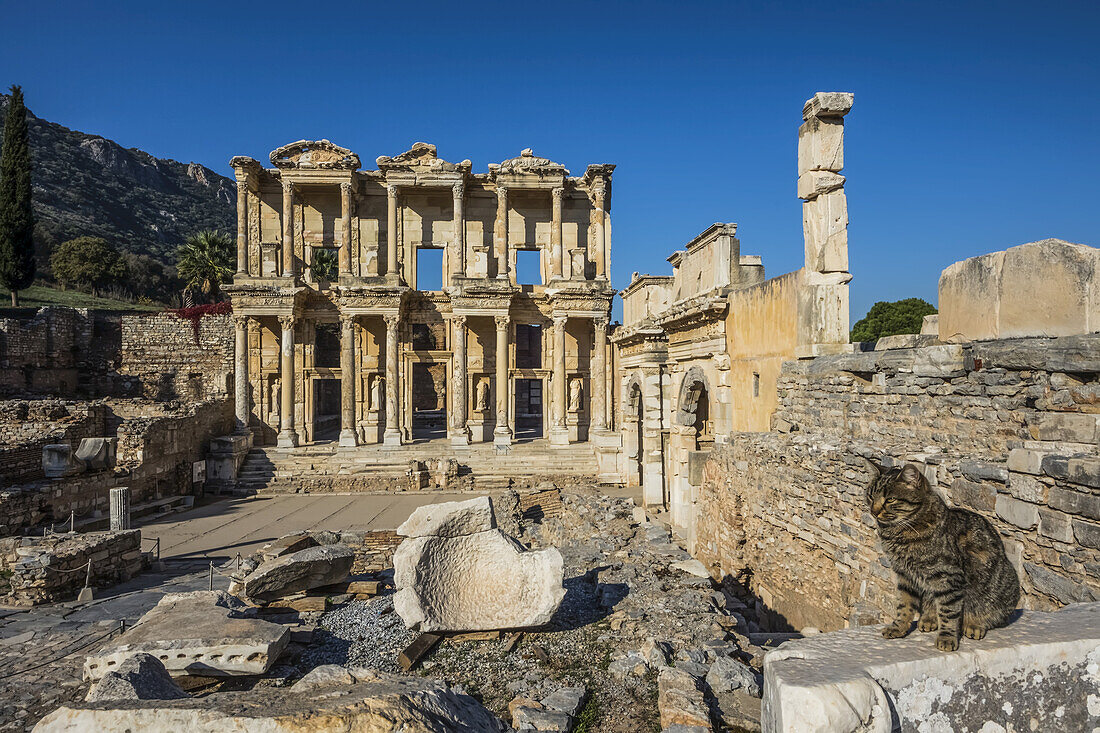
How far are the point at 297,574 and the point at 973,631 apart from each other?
810 cm

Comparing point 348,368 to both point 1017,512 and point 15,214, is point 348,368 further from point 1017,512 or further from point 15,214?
point 15,214

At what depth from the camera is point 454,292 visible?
76.7 ft

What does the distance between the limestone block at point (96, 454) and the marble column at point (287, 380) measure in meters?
6.44

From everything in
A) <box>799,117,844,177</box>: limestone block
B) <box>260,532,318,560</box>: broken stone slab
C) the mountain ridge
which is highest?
the mountain ridge

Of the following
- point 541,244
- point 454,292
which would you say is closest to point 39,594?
point 454,292

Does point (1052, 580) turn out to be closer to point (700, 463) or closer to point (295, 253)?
point (700, 463)

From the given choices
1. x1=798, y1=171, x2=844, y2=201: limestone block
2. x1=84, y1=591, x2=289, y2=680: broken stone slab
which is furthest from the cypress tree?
x1=798, y1=171, x2=844, y2=201: limestone block

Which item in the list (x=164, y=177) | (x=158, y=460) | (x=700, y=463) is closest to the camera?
(x=700, y=463)

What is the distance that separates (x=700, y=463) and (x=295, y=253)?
1996cm

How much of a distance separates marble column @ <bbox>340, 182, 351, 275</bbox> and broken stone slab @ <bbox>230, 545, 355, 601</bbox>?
17.0 meters

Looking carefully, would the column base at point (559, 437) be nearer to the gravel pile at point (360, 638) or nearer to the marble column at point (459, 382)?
the marble column at point (459, 382)

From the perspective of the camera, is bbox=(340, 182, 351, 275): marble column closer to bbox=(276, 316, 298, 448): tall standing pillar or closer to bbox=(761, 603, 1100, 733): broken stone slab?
bbox=(276, 316, 298, 448): tall standing pillar

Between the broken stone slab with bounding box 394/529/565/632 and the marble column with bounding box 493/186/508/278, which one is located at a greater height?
the marble column with bounding box 493/186/508/278

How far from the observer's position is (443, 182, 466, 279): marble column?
934 inches
